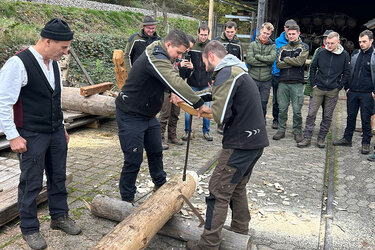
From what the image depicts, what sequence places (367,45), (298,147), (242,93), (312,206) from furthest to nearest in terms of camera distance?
(298,147), (367,45), (312,206), (242,93)

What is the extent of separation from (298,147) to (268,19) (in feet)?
29.0

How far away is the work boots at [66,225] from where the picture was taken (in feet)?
12.5

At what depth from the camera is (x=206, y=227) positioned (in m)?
3.47

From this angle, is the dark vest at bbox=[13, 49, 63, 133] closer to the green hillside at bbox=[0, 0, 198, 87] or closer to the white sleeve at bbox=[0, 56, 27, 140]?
the white sleeve at bbox=[0, 56, 27, 140]

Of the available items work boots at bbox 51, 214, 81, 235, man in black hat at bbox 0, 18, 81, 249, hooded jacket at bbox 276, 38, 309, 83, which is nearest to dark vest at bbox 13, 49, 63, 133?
man in black hat at bbox 0, 18, 81, 249

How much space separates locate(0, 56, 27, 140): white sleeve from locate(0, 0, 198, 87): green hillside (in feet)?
25.9

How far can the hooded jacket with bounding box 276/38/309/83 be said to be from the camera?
7230mm

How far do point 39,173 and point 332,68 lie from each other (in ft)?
18.8

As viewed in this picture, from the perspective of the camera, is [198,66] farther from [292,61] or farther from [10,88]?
[10,88]

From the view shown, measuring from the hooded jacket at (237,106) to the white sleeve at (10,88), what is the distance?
1738 millimetres

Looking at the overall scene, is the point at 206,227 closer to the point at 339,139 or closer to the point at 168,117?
the point at 168,117

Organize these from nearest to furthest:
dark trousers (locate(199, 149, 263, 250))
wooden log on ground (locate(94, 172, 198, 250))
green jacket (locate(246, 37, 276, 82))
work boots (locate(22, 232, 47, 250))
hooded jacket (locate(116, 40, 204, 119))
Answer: wooden log on ground (locate(94, 172, 198, 250)) → dark trousers (locate(199, 149, 263, 250)) → work boots (locate(22, 232, 47, 250)) → hooded jacket (locate(116, 40, 204, 119)) → green jacket (locate(246, 37, 276, 82))


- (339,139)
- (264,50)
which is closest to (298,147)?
(339,139)

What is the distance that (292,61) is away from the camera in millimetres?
7215
